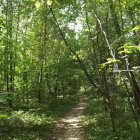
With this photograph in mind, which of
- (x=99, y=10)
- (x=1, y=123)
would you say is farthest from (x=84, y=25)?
(x=1, y=123)

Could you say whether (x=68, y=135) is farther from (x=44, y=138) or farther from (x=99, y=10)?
(x=99, y=10)


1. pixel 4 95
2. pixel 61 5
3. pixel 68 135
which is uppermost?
pixel 61 5

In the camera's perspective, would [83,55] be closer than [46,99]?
Yes

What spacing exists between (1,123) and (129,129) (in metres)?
7.34

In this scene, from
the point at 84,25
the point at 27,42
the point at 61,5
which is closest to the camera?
the point at 61,5

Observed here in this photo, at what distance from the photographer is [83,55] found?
13.0 meters

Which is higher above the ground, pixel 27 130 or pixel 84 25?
pixel 84 25

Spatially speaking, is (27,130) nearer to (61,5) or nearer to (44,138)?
(44,138)

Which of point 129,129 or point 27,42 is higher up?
point 27,42

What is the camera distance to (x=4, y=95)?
301 centimetres

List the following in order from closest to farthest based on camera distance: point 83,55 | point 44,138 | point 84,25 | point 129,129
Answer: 1. point 44,138
2. point 129,129
3. point 84,25
4. point 83,55

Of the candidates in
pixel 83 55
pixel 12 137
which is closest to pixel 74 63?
pixel 83 55

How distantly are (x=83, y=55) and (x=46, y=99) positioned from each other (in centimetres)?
921

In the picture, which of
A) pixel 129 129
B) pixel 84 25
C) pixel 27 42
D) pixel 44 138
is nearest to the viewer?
pixel 44 138
